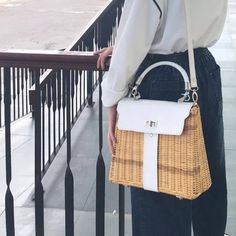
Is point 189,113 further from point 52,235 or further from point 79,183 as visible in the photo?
point 79,183

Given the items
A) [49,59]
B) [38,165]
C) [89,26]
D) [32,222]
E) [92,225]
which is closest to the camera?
[49,59]

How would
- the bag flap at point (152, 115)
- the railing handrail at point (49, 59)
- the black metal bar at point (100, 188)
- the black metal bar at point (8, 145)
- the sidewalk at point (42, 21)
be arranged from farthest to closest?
the sidewalk at point (42, 21), the black metal bar at point (100, 188), the black metal bar at point (8, 145), the railing handrail at point (49, 59), the bag flap at point (152, 115)

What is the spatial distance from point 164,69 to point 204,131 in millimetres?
348

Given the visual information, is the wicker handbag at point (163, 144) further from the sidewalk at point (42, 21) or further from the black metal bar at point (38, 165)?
the sidewalk at point (42, 21)

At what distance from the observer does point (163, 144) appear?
240 centimetres

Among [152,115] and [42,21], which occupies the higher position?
[152,115]

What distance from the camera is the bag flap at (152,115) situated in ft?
7.75

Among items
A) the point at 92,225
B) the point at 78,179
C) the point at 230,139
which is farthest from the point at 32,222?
the point at 230,139

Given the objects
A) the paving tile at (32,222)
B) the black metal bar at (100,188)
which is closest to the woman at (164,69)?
the black metal bar at (100,188)

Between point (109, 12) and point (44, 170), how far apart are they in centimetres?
247

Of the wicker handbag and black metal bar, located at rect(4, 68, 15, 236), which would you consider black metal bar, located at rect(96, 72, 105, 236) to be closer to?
black metal bar, located at rect(4, 68, 15, 236)

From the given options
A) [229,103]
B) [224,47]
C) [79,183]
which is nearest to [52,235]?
[79,183]

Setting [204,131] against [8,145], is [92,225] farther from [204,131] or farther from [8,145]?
[204,131]

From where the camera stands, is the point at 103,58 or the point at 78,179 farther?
the point at 78,179
